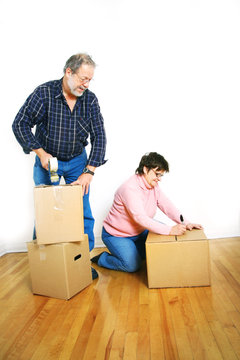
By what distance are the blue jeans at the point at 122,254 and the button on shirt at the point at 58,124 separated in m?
0.53

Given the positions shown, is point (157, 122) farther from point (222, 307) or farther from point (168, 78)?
point (222, 307)

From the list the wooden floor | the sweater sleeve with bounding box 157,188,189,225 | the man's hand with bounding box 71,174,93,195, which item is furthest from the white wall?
the wooden floor

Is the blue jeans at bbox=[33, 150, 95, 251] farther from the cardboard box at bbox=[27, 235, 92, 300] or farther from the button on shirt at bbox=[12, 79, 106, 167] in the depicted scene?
the cardboard box at bbox=[27, 235, 92, 300]

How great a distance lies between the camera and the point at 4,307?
5.43 ft

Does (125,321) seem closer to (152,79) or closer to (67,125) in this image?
(67,125)

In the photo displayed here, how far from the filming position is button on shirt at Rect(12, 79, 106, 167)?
5.80 feet

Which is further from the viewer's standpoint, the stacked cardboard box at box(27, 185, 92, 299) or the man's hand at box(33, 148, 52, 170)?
the man's hand at box(33, 148, 52, 170)

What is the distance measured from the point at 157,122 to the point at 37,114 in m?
1.11

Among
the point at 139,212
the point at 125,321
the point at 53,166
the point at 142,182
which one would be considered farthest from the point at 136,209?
the point at 125,321

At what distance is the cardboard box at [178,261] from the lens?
1677mm

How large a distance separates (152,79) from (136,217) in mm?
1241

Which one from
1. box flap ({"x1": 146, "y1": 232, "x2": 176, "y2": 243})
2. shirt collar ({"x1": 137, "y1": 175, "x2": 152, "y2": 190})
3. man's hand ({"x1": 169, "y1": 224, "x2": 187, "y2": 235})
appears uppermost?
shirt collar ({"x1": 137, "y1": 175, "x2": 152, "y2": 190})

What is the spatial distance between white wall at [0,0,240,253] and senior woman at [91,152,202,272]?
56 cm

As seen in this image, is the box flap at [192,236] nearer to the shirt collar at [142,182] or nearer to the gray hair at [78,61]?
the shirt collar at [142,182]
